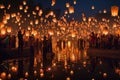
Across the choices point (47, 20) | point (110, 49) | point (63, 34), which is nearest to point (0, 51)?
point (110, 49)

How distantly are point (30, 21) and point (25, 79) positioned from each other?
51.8 meters

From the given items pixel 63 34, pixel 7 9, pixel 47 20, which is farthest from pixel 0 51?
pixel 63 34

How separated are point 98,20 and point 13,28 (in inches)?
2428

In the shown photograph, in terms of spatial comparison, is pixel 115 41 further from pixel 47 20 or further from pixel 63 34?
pixel 63 34

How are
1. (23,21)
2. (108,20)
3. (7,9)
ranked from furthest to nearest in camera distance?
(108,20) < (23,21) < (7,9)

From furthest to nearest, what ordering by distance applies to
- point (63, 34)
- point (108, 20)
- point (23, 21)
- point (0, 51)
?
1. point (63, 34)
2. point (108, 20)
3. point (23, 21)
4. point (0, 51)

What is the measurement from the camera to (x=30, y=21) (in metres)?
A: 62.9

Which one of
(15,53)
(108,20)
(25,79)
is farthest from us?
(108,20)

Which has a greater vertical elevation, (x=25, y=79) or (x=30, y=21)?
(x=30, y=21)

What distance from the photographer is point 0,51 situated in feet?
67.2

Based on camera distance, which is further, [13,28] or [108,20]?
[108,20]

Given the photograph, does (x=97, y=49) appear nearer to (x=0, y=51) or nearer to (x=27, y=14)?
(x=0, y=51)

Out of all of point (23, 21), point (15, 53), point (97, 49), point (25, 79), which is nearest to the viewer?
point (25, 79)

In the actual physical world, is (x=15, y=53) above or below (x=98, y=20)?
below
